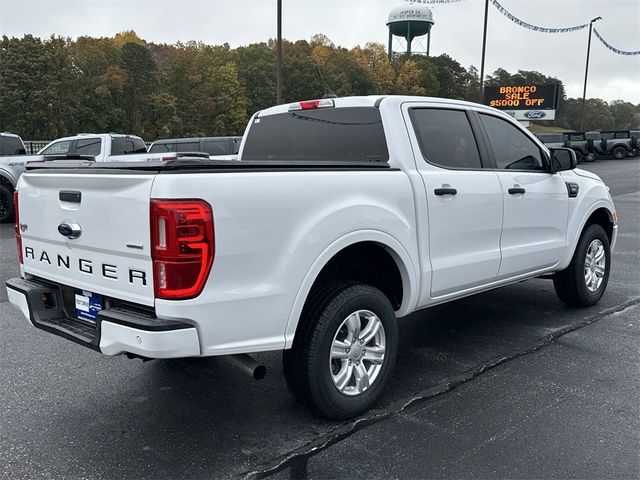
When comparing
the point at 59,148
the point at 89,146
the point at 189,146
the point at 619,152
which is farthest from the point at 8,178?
the point at 619,152

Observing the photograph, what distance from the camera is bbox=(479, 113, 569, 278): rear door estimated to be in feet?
15.1

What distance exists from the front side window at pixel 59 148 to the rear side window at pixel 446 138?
42.3ft

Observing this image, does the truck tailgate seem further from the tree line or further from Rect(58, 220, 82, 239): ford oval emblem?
the tree line

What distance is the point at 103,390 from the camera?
3871 mm

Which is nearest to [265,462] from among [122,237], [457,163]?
[122,237]

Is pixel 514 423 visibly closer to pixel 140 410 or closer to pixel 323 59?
pixel 140 410

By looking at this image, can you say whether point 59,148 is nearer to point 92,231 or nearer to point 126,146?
point 126,146

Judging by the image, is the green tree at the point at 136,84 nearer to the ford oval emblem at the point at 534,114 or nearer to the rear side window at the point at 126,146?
the ford oval emblem at the point at 534,114

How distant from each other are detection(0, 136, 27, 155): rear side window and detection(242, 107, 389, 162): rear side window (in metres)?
10.2

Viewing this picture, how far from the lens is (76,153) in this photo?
14.4 m

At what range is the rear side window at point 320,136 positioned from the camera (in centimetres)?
402

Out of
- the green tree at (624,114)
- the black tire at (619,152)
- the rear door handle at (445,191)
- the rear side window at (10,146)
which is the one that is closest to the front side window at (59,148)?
the rear side window at (10,146)

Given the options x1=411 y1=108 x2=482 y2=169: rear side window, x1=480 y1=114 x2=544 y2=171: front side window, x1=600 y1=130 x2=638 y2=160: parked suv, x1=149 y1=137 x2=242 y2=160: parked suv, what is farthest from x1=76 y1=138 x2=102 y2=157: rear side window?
x1=600 y1=130 x2=638 y2=160: parked suv

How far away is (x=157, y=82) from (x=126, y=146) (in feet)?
161
